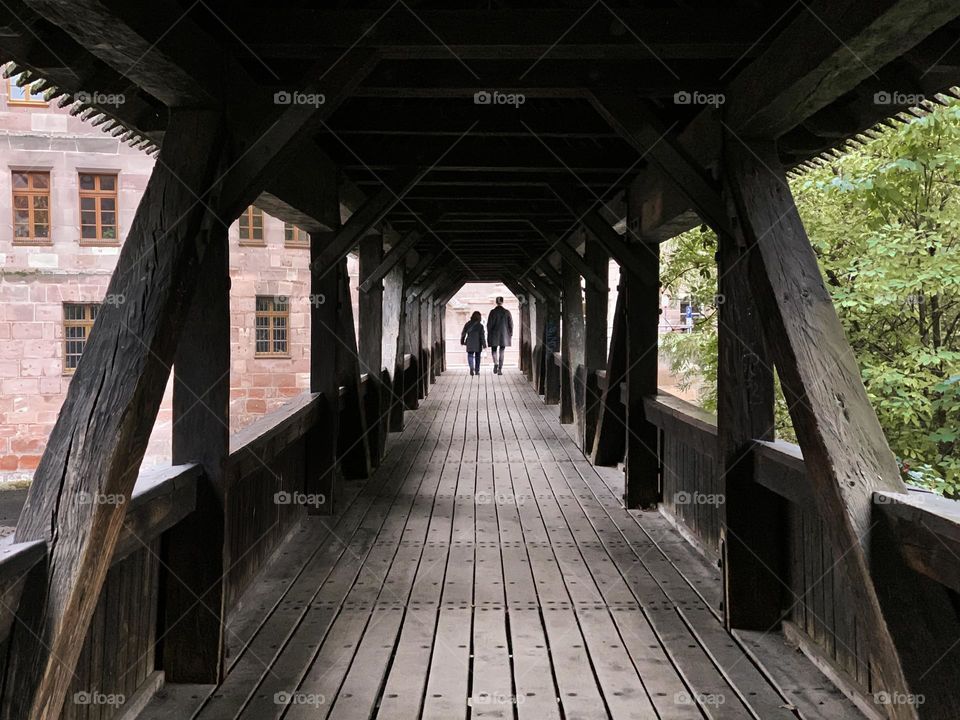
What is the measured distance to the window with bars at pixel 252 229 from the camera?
20.7 m

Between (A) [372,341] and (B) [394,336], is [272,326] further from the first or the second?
(A) [372,341]

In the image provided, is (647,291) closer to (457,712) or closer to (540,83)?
(540,83)

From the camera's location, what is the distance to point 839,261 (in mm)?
10352

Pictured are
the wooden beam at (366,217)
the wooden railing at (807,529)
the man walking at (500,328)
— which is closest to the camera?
the wooden railing at (807,529)

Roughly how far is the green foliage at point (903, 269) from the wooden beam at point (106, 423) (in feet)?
24.1

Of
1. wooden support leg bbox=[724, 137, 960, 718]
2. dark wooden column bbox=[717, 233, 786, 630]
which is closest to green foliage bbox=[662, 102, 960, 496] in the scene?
dark wooden column bbox=[717, 233, 786, 630]

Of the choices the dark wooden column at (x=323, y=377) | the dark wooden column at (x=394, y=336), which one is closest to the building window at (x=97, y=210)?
the dark wooden column at (x=394, y=336)

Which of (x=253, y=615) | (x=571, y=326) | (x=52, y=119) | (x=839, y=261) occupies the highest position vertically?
(x=52, y=119)

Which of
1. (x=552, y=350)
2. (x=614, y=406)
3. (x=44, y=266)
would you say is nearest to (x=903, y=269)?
(x=614, y=406)

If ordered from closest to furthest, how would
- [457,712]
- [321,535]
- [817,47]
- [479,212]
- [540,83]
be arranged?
[817,47] → [457,712] → [540,83] → [321,535] → [479,212]

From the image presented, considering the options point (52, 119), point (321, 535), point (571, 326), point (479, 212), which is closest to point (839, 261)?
point (571, 326)

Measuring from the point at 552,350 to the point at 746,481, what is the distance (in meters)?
9.58

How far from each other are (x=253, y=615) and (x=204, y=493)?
0.87m

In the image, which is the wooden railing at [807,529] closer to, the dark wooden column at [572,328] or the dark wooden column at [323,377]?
the dark wooden column at [323,377]
